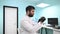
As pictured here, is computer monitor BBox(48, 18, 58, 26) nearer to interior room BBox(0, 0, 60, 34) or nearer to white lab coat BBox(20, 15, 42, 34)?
interior room BBox(0, 0, 60, 34)

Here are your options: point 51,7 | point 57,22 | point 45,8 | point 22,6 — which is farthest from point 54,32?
point 22,6

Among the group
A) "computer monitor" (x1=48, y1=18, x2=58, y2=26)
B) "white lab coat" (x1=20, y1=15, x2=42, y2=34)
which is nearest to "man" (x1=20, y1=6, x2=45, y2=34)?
"white lab coat" (x1=20, y1=15, x2=42, y2=34)

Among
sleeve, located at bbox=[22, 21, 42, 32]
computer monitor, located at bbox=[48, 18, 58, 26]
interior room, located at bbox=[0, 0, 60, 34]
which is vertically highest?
→ interior room, located at bbox=[0, 0, 60, 34]

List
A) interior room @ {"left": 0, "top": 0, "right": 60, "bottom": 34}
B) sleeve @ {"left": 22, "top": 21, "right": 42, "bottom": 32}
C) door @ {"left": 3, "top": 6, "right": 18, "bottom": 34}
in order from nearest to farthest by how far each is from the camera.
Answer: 1. sleeve @ {"left": 22, "top": 21, "right": 42, "bottom": 32}
2. interior room @ {"left": 0, "top": 0, "right": 60, "bottom": 34}
3. door @ {"left": 3, "top": 6, "right": 18, "bottom": 34}

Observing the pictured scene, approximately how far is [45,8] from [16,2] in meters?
1.57

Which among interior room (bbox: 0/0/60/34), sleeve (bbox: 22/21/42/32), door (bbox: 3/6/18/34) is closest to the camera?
sleeve (bbox: 22/21/42/32)

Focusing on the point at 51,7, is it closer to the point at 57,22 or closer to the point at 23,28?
the point at 57,22

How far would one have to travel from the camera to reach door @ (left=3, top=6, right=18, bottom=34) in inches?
167

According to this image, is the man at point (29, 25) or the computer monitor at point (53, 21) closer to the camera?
the man at point (29, 25)

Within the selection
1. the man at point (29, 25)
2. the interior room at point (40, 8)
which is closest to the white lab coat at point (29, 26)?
the man at point (29, 25)

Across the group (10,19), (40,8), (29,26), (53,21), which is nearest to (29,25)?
(29,26)

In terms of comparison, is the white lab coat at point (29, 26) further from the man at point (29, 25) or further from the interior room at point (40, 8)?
the interior room at point (40, 8)

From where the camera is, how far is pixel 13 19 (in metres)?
4.54

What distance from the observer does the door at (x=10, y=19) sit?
13.9 feet
